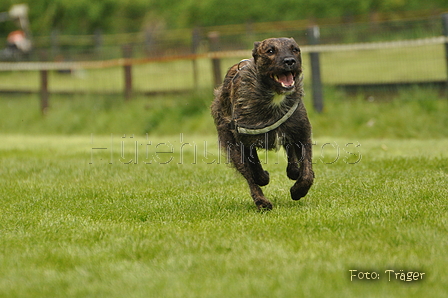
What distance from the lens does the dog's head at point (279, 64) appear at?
5.31 metres

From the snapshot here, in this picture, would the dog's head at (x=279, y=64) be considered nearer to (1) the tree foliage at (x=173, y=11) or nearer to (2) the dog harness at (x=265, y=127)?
(2) the dog harness at (x=265, y=127)

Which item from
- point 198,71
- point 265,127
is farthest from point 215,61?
point 265,127

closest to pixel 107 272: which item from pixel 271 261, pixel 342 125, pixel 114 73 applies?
pixel 271 261

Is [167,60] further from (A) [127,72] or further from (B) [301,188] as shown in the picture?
(B) [301,188]

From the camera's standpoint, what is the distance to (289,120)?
18.3 ft

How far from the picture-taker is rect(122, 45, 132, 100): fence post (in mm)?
16750

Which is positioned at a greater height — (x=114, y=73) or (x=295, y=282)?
(x=114, y=73)

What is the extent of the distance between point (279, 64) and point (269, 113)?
1.55ft

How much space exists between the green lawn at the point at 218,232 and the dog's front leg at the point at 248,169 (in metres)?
0.14

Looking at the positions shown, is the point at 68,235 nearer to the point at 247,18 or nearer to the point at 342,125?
the point at 342,125

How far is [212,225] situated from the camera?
16.0 ft

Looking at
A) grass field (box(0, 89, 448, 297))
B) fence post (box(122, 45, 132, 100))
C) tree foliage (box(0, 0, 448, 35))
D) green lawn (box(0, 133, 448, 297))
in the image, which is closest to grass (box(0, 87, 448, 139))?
fence post (box(122, 45, 132, 100))

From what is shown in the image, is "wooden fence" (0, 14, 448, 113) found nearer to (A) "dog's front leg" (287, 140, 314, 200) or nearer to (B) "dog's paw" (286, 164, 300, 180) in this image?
(B) "dog's paw" (286, 164, 300, 180)

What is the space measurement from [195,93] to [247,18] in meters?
15.3
